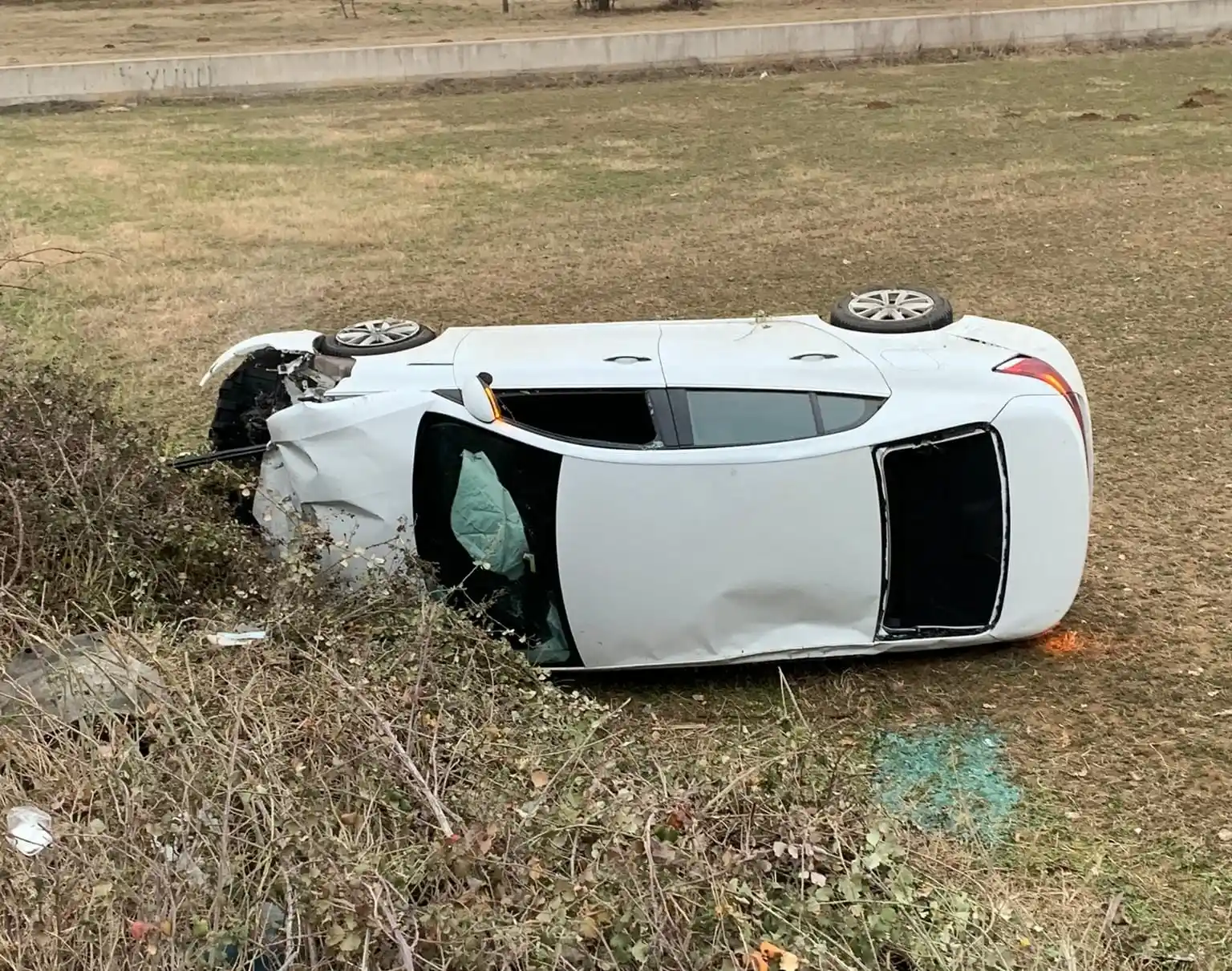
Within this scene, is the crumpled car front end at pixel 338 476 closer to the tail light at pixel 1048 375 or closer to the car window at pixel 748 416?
the car window at pixel 748 416

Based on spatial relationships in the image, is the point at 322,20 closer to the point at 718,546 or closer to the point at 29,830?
the point at 718,546

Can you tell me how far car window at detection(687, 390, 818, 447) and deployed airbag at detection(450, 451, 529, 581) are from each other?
77cm

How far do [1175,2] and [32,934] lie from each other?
2624cm

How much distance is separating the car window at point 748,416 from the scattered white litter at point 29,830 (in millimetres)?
2468

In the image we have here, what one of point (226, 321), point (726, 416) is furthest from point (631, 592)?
point (226, 321)

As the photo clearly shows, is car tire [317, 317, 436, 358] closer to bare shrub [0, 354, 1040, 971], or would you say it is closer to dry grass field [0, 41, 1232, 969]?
bare shrub [0, 354, 1040, 971]

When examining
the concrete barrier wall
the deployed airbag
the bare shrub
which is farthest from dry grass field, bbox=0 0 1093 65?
the bare shrub

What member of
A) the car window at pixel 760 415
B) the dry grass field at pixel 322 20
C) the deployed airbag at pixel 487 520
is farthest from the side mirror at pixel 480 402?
the dry grass field at pixel 322 20

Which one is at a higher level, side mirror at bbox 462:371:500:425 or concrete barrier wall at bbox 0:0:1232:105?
concrete barrier wall at bbox 0:0:1232:105

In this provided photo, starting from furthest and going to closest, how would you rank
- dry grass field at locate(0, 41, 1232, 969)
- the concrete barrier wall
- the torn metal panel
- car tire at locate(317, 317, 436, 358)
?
1. the concrete barrier wall
2. the torn metal panel
3. car tire at locate(317, 317, 436, 358)
4. dry grass field at locate(0, 41, 1232, 969)

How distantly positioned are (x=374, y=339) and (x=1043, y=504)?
2.81 metres

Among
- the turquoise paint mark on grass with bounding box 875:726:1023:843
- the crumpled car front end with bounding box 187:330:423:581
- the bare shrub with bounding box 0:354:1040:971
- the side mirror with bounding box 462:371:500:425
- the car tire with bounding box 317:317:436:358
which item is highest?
the car tire with bounding box 317:317:436:358

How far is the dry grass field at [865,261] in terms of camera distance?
4.18 meters

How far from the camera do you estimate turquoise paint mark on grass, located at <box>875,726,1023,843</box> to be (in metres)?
3.82
